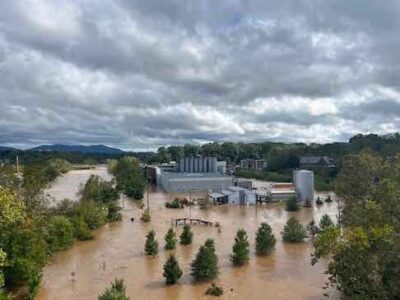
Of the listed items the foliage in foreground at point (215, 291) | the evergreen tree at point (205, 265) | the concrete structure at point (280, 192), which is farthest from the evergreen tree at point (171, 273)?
the concrete structure at point (280, 192)

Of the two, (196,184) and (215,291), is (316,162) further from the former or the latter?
(215,291)

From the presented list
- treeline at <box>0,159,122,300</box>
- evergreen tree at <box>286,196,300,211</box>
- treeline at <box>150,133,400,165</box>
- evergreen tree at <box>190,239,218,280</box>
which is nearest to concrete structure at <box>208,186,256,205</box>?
evergreen tree at <box>286,196,300,211</box>

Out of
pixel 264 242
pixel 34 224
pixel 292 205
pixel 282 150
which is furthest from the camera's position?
pixel 282 150

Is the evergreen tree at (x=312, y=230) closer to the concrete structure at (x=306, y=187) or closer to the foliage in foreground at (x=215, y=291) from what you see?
the foliage in foreground at (x=215, y=291)

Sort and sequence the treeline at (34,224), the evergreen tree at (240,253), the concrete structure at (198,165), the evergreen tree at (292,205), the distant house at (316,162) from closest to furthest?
the treeline at (34,224), the evergreen tree at (240,253), the evergreen tree at (292,205), the distant house at (316,162), the concrete structure at (198,165)

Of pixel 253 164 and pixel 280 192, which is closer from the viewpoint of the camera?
pixel 280 192

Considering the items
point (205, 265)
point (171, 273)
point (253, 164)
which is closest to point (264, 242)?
point (205, 265)
